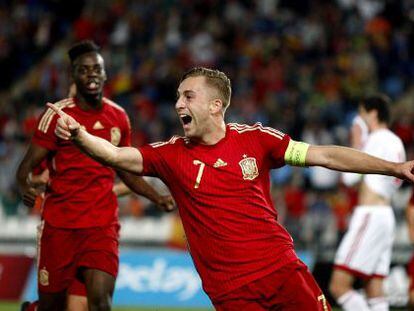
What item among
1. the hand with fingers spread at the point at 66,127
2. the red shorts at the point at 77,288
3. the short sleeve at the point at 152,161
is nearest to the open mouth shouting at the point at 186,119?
the short sleeve at the point at 152,161

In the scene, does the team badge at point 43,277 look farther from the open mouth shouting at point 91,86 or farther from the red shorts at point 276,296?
the red shorts at point 276,296

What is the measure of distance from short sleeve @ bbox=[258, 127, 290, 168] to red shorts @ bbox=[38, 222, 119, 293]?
205 cm

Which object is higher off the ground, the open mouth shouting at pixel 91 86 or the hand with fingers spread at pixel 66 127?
the open mouth shouting at pixel 91 86

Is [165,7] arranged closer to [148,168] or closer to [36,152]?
[36,152]

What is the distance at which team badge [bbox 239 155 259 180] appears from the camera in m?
6.26

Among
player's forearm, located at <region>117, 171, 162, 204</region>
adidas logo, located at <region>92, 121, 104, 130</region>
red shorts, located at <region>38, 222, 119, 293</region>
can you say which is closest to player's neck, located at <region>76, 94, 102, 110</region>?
adidas logo, located at <region>92, 121, 104, 130</region>

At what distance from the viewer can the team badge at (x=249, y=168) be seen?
626 centimetres

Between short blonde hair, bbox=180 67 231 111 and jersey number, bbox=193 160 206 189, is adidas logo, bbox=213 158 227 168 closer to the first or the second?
jersey number, bbox=193 160 206 189

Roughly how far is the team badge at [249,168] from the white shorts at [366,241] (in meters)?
3.94

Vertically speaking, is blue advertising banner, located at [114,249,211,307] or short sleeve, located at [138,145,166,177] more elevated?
short sleeve, located at [138,145,166,177]

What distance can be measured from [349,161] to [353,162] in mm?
26

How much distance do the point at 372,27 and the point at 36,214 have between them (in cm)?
753

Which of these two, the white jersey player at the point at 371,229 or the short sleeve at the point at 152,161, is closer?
the short sleeve at the point at 152,161

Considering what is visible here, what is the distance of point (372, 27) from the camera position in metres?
19.8
